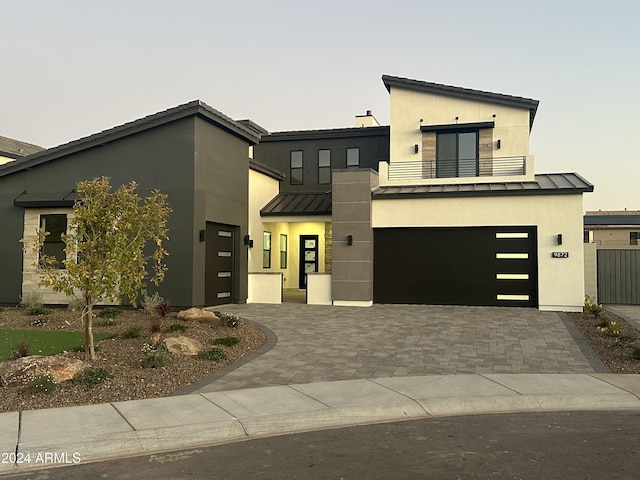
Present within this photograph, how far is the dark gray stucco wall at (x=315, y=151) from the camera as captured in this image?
25125mm

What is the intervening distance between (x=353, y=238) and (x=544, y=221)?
6621 mm

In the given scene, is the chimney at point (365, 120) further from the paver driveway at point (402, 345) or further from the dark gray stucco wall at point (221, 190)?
the paver driveway at point (402, 345)

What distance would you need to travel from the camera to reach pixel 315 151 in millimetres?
25797

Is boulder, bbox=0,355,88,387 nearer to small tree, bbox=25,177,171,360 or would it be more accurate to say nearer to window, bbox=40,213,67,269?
small tree, bbox=25,177,171,360

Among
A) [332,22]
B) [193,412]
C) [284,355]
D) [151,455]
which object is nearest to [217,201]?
[332,22]

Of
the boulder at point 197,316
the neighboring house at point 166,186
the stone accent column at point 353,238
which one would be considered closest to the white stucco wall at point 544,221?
the stone accent column at point 353,238

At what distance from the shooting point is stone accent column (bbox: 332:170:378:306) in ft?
61.6

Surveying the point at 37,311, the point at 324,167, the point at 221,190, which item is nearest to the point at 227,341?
the point at 37,311

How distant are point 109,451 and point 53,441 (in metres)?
0.64

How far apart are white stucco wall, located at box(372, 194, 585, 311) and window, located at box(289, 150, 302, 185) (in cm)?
849

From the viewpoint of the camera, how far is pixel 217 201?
18.3 metres

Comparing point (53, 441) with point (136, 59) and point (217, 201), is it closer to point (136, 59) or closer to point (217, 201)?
point (217, 201)

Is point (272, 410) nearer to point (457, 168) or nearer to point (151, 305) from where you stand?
point (151, 305)

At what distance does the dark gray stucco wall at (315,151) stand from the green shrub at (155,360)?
55.5ft
